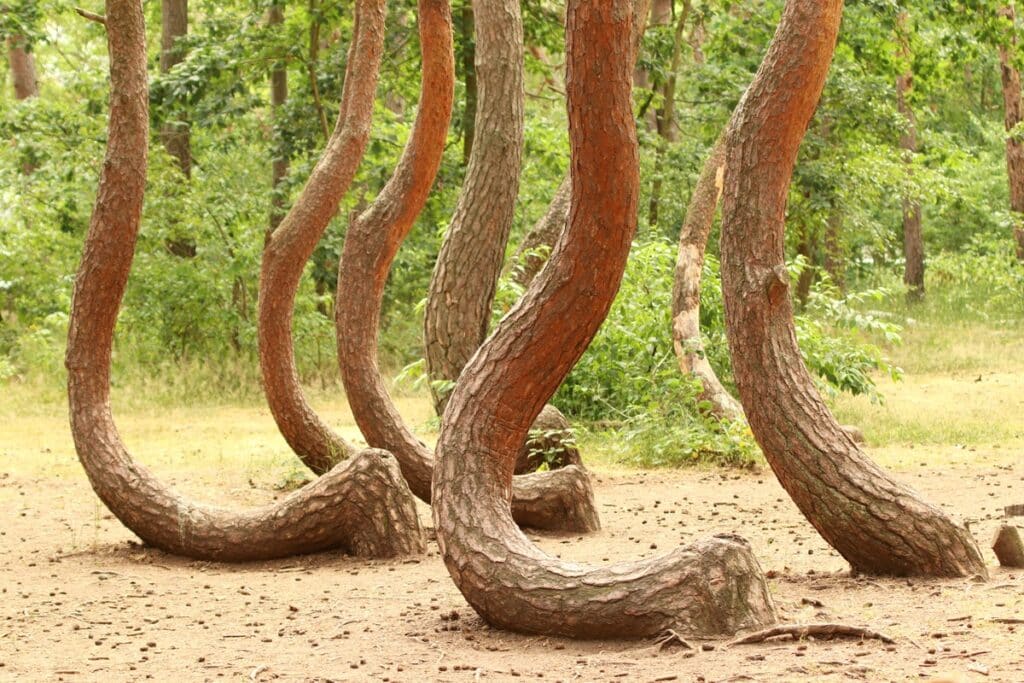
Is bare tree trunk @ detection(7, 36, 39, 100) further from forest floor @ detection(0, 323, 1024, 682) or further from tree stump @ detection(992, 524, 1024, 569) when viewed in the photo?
tree stump @ detection(992, 524, 1024, 569)

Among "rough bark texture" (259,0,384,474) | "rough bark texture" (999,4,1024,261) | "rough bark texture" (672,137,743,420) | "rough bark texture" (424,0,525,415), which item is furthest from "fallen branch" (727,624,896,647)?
"rough bark texture" (999,4,1024,261)

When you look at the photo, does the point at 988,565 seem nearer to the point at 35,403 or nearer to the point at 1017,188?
the point at 35,403

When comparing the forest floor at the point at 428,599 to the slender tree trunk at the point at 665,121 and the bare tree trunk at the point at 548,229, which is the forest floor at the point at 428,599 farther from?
the slender tree trunk at the point at 665,121

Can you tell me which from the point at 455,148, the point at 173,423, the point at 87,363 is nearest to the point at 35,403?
the point at 173,423

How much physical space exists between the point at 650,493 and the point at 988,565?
13.0ft

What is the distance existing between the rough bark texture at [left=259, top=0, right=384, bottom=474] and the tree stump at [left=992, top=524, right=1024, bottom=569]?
16.6 feet

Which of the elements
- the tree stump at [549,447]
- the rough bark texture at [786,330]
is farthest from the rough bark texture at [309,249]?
the rough bark texture at [786,330]

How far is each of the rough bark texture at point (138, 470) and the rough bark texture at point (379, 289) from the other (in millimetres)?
1337

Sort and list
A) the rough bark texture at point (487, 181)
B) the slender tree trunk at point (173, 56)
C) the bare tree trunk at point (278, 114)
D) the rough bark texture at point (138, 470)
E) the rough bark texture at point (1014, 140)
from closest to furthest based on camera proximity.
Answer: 1. the rough bark texture at point (138, 470)
2. the rough bark texture at point (487, 181)
3. the bare tree trunk at point (278, 114)
4. the slender tree trunk at point (173, 56)
5. the rough bark texture at point (1014, 140)

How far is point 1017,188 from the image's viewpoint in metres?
24.5

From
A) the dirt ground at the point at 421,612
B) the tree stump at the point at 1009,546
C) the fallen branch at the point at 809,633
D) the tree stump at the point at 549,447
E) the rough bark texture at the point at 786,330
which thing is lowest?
the dirt ground at the point at 421,612

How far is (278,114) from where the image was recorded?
20.0 meters

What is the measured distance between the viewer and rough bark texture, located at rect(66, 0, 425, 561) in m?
7.94

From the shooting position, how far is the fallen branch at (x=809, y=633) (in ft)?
16.7
